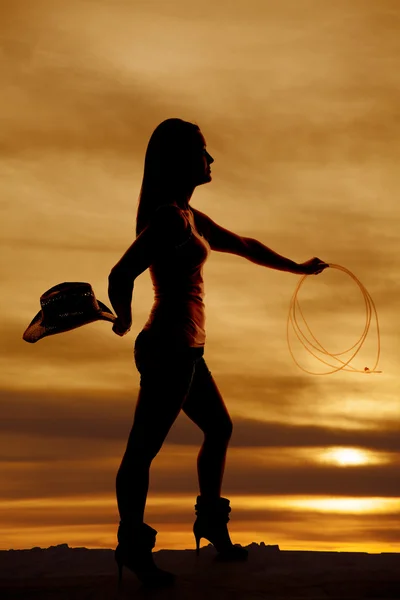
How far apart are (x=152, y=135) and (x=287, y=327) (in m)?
2.44

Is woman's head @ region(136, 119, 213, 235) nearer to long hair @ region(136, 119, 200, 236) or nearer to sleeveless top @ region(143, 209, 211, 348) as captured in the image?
long hair @ region(136, 119, 200, 236)

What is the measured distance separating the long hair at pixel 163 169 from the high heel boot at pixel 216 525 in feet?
7.80

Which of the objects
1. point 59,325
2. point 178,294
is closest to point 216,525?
point 178,294

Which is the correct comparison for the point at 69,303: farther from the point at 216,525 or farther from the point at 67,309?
the point at 216,525

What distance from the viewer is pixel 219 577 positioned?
8461mm

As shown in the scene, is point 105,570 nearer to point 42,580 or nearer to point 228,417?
point 42,580

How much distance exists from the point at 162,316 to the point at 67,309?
77 centimetres

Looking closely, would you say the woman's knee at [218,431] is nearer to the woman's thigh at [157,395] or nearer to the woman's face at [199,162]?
the woman's thigh at [157,395]

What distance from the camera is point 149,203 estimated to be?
8.65m

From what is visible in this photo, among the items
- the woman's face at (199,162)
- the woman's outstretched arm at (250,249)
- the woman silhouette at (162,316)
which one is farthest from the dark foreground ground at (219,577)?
the woman's face at (199,162)

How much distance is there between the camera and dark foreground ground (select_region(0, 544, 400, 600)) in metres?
8.08

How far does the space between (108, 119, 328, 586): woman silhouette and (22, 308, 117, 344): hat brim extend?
0.12 meters

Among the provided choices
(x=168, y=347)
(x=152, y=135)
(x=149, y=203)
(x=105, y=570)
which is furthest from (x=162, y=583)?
(x=152, y=135)

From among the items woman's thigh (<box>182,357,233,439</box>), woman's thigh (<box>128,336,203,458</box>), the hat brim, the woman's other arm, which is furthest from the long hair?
woman's thigh (<box>182,357,233,439</box>)
